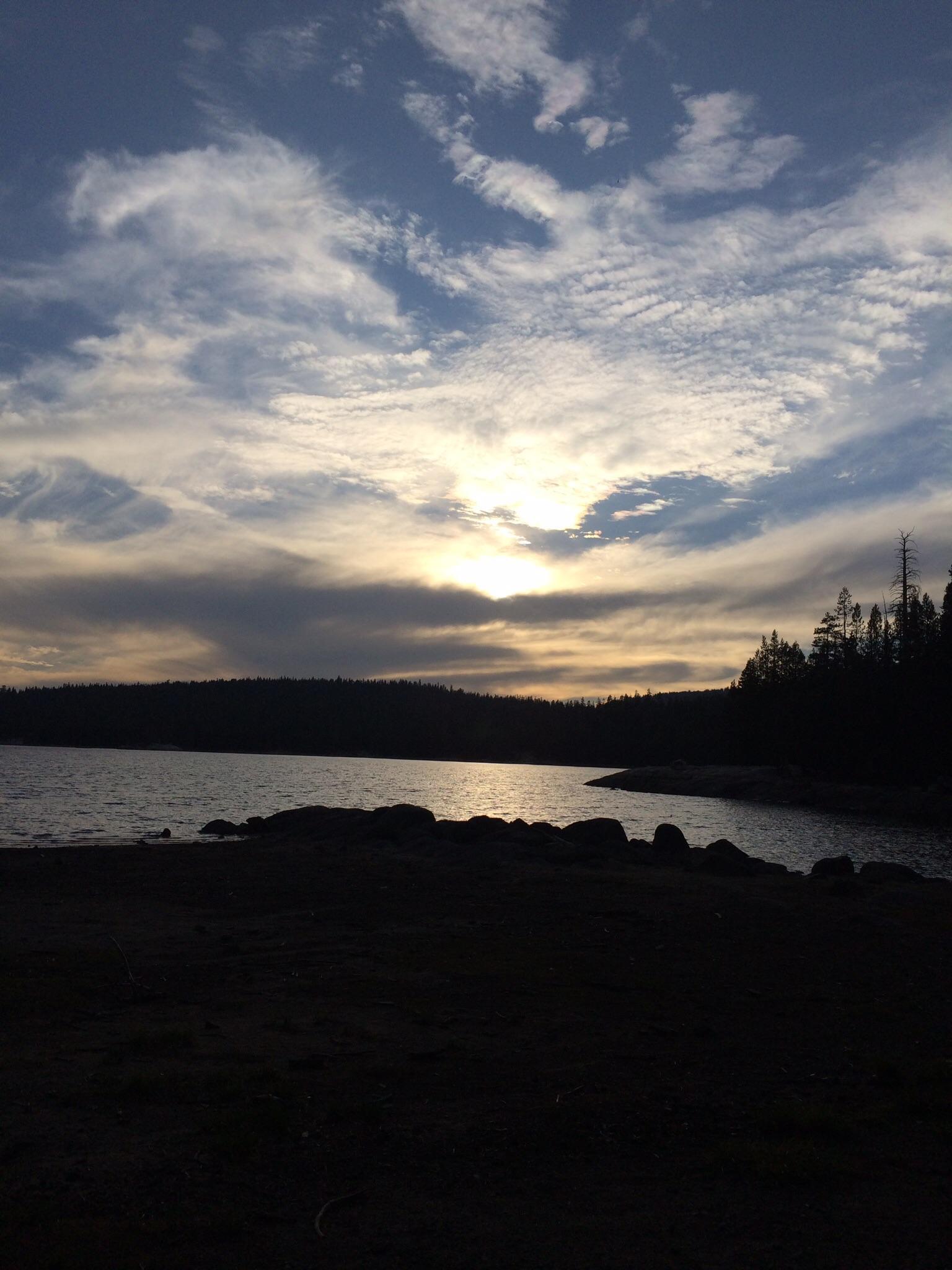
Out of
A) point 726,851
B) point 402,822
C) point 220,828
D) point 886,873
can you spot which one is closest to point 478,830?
point 402,822

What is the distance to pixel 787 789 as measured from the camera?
88.1m

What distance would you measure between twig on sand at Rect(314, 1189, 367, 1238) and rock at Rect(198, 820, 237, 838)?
38492 millimetres

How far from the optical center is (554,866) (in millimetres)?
28219

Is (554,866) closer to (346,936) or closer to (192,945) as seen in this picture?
(346,936)

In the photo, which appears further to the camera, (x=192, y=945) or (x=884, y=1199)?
(x=192, y=945)

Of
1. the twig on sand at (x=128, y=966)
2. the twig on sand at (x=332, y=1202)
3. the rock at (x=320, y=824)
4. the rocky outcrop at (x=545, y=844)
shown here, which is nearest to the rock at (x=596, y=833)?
the rocky outcrop at (x=545, y=844)

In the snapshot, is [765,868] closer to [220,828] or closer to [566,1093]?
[566,1093]

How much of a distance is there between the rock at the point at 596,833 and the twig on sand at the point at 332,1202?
1047 inches

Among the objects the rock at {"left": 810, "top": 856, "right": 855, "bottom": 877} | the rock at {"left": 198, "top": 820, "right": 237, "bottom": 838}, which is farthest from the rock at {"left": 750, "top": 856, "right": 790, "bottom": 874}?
the rock at {"left": 198, "top": 820, "right": 237, "bottom": 838}

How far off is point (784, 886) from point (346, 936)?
14.4m

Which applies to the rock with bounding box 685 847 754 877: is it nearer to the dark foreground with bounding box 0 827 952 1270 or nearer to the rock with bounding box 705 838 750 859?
the rock with bounding box 705 838 750 859

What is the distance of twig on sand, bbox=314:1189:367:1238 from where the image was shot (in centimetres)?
621

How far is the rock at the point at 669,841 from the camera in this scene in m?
33.8

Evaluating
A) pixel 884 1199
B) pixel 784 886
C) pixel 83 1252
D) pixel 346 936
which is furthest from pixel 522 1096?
pixel 784 886
